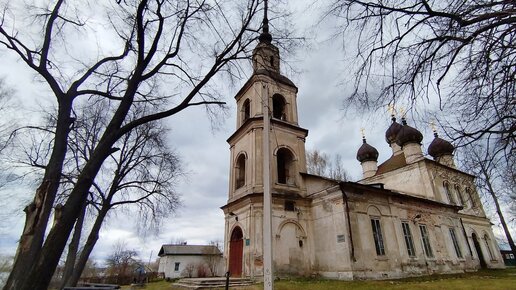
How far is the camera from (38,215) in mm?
6734

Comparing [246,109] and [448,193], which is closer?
[246,109]

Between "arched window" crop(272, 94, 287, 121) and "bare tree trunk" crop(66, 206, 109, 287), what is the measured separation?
13.2 metres

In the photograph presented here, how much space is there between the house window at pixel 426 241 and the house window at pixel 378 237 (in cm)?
510

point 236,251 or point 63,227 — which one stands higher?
point 236,251

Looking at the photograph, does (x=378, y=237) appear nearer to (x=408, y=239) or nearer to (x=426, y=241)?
(x=408, y=239)

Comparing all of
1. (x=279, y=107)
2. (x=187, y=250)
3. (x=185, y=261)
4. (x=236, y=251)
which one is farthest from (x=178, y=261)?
(x=279, y=107)

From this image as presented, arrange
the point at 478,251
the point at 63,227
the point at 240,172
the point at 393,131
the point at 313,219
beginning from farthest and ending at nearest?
the point at 393,131
the point at 478,251
the point at 240,172
the point at 313,219
the point at 63,227

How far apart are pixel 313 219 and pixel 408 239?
22.5 ft

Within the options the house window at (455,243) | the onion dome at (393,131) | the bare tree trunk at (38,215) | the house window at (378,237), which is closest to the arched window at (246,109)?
the house window at (378,237)

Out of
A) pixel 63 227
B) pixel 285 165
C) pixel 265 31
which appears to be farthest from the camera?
pixel 285 165

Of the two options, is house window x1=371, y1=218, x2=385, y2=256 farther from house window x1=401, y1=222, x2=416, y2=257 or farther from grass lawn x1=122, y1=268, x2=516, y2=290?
house window x1=401, y1=222, x2=416, y2=257

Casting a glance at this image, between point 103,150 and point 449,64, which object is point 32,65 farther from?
A: point 449,64

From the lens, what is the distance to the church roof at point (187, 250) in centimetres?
4620

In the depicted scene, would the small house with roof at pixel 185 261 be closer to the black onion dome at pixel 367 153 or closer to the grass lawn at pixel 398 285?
the black onion dome at pixel 367 153
